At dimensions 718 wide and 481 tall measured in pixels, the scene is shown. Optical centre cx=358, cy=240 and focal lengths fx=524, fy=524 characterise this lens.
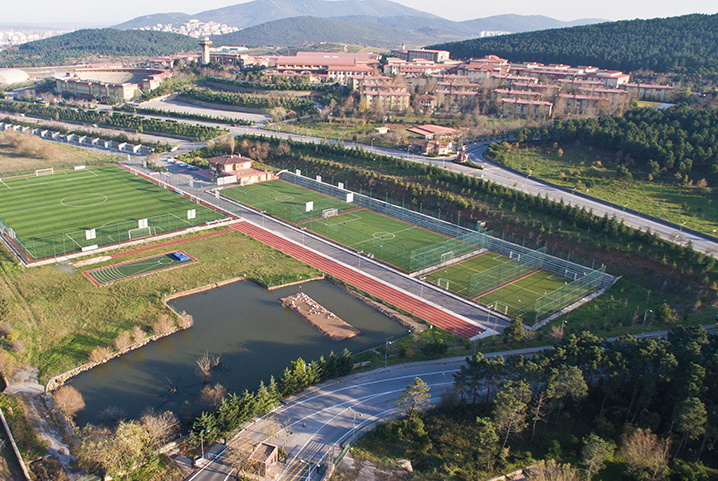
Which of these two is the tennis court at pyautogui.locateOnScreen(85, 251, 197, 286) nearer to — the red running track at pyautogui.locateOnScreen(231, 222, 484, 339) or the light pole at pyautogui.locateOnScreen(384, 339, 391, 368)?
the red running track at pyautogui.locateOnScreen(231, 222, 484, 339)

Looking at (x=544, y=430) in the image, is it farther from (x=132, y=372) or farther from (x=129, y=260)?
(x=129, y=260)

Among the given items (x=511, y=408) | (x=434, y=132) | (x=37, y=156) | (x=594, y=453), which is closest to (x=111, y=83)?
Result: (x=37, y=156)

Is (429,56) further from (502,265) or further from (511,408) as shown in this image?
(511,408)

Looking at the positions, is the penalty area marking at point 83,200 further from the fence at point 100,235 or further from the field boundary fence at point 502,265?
the field boundary fence at point 502,265

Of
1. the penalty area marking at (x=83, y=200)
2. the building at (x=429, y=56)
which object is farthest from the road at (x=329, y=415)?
the building at (x=429, y=56)

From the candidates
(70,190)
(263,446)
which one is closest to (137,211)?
A: (70,190)

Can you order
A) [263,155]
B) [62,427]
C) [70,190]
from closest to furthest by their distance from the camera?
[62,427], [70,190], [263,155]
